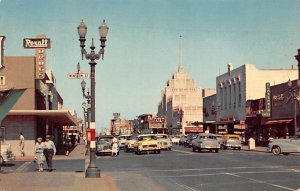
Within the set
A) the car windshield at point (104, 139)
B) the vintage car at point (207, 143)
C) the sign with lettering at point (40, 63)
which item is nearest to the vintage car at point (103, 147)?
the car windshield at point (104, 139)

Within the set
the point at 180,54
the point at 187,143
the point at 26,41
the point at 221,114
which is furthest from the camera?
the point at 180,54

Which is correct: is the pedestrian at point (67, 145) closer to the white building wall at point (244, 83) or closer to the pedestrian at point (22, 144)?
the pedestrian at point (22, 144)

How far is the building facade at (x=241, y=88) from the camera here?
2975 inches

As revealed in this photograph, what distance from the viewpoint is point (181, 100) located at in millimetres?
178500

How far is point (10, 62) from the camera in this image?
134 ft

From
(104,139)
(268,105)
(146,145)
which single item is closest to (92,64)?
(146,145)

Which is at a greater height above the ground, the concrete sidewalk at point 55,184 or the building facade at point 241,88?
the building facade at point 241,88

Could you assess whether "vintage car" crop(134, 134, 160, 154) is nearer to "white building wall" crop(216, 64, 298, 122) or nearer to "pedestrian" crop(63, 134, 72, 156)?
"pedestrian" crop(63, 134, 72, 156)

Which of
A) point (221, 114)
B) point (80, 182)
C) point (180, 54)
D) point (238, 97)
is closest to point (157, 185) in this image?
point (80, 182)

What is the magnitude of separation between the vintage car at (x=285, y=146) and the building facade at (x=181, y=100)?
11720cm

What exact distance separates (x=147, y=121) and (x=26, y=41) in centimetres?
14277

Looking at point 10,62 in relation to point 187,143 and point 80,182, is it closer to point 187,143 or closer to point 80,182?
point 80,182

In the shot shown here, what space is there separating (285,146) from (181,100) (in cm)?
13924

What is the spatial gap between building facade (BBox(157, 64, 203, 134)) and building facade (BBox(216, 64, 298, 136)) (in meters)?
72.1
